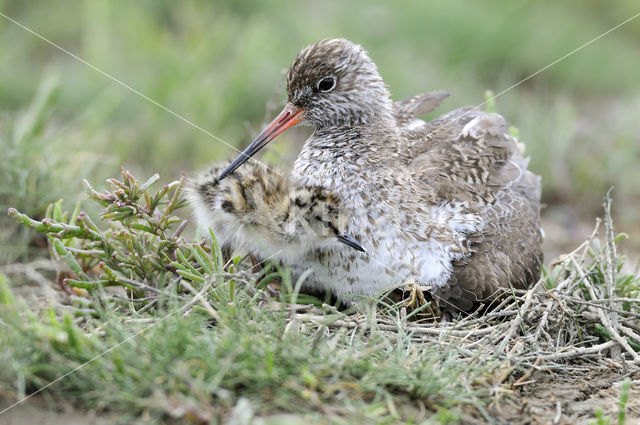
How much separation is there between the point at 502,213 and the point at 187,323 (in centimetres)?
215

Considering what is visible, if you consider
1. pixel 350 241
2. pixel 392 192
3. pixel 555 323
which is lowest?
pixel 555 323

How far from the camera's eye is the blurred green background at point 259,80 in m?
5.85

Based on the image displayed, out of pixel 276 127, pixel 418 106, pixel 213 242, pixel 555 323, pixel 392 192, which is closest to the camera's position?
pixel 213 242

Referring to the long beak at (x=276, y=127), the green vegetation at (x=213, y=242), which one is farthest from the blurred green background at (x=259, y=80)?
the long beak at (x=276, y=127)

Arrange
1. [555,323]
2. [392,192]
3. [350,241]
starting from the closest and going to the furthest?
[350,241], [555,323], [392,192]

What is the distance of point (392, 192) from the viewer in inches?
163

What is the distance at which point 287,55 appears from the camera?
8.02 m

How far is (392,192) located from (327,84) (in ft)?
2.63

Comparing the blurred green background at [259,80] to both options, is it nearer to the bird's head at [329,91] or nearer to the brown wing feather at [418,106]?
the bird's head at [329,91]

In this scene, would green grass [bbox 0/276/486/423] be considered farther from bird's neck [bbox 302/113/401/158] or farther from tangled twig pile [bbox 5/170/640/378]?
bird's neck [bbox 302/113/401/158]

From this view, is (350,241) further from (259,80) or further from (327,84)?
(259,80)

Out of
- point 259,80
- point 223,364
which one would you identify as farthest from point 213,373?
point 259,80

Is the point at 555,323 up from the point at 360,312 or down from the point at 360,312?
up

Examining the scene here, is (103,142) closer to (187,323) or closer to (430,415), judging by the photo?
(187,323)
